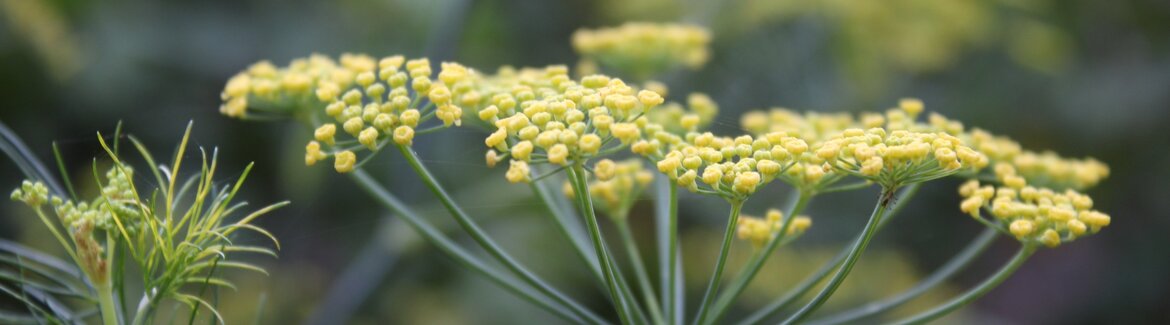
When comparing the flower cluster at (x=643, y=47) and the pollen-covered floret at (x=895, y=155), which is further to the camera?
the flower cluster at (x=643, y=47)

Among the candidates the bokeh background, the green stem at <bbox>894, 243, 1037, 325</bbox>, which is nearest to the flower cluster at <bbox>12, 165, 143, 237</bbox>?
the green stem at <bbox>894, 243, 1037, 325</bbox>

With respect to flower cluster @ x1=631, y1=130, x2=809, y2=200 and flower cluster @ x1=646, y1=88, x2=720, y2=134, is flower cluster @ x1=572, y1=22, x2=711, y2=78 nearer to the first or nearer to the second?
flower cluster @ x1=646, y1=88, x2=720, y2=134

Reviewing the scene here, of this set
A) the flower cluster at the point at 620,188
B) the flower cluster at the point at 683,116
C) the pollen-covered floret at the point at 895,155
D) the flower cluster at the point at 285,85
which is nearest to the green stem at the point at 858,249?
the pollen-covered floret at the point at 895,155

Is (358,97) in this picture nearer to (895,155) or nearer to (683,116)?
(683,116)

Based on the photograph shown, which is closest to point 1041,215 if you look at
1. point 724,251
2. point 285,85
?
point 724,251

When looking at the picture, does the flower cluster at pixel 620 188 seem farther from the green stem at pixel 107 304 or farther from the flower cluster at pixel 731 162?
the green stem at pixel 107 304

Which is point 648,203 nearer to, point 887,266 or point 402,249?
point 887,266

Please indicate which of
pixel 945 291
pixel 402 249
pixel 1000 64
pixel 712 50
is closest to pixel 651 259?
pixel 712 50
